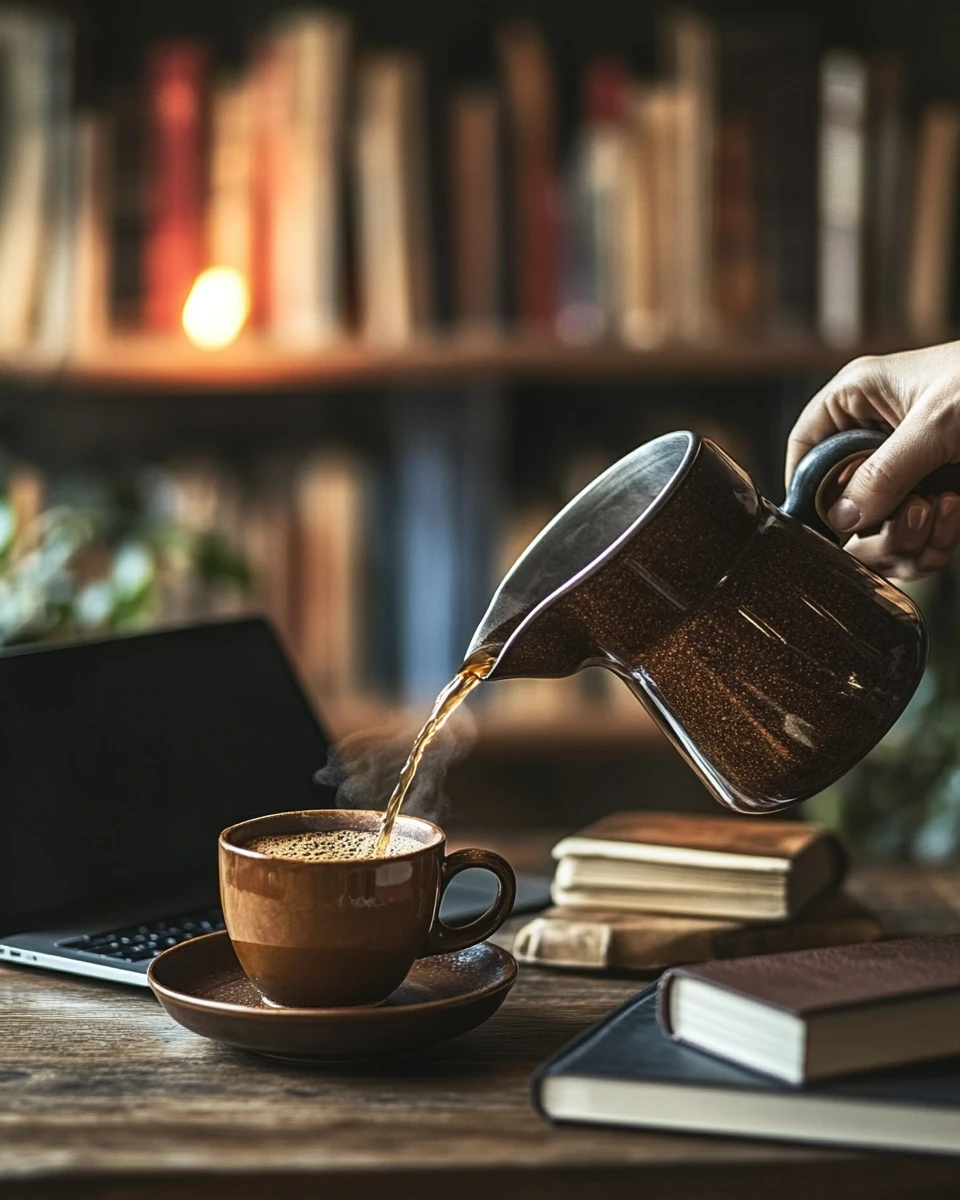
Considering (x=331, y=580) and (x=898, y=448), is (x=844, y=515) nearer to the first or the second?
(x=898, y=448)

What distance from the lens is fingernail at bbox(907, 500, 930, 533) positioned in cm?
94

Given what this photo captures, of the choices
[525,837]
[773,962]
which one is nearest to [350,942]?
[773,962]

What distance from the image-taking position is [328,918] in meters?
0.75

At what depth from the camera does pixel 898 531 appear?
980mm

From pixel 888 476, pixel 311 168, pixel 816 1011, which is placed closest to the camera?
pixel 816 1011

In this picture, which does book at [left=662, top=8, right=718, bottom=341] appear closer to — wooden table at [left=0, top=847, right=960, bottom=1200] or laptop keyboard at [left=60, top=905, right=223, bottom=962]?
laptop keyboard at [left=60, top=905, right=223, bottom=962]

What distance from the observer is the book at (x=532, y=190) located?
2061 mm

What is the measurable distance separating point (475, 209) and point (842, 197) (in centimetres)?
49

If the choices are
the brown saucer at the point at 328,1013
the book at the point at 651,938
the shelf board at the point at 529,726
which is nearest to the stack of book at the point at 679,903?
the book at the point at 651,938

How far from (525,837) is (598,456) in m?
0.94

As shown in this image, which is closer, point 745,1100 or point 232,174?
point 745,1100

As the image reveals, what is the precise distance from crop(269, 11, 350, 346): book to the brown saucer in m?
1.31

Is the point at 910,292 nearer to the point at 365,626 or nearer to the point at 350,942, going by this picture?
the point at 365,626

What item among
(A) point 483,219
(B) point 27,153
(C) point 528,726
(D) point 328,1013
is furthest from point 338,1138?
(B) point 27,153
